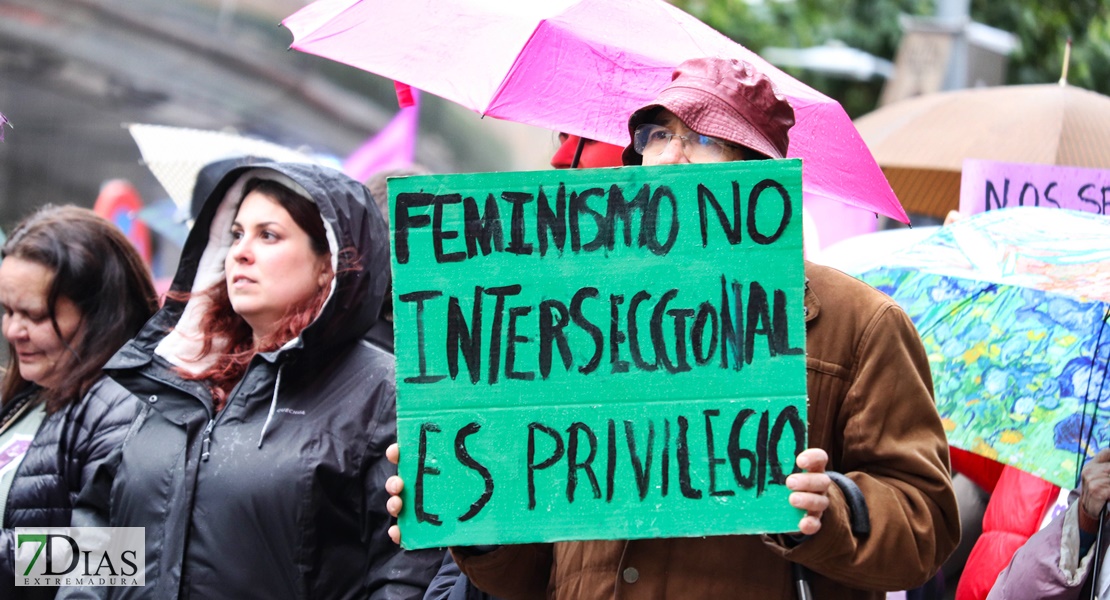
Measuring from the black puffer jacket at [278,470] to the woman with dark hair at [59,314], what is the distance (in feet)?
1.75

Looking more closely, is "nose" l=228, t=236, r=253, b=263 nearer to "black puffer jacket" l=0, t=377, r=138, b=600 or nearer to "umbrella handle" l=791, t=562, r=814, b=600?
"black puffer jacket" l=0, t=377, r=138, b=600

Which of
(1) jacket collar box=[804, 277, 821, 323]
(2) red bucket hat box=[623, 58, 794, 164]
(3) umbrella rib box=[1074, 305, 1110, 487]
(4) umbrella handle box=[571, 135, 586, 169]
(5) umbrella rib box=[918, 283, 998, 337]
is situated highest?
(2) red bucket hat box=[623, 58, 794, 164]

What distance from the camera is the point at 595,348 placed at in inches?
84.9

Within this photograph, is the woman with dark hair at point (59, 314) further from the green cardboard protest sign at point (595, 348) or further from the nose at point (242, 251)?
the green cardboard protest sign at point (595, 348)

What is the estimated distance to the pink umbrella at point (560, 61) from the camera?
294 cm

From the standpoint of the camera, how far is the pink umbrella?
9.65 ft

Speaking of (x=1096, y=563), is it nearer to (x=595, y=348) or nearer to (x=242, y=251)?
(x=595, y=348)

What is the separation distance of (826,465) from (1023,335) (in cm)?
85

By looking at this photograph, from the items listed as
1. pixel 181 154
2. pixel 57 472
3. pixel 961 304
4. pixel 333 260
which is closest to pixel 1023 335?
pixel 961 304

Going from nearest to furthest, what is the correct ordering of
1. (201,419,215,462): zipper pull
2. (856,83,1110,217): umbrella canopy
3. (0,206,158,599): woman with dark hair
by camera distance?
1. (201,419,215,462): zipper pull
2. (0,206,158,599): woman with dark hair
3. (856,83,1110,217): umbrella canopy

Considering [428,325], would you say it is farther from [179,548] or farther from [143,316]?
[143,316]

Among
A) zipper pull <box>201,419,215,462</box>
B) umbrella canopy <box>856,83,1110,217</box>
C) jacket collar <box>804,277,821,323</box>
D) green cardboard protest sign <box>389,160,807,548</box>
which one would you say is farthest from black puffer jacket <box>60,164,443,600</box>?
umbrella canopy <box>856,83,1110,217</box>

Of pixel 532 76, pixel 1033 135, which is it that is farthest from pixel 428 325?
pixel 1033 135

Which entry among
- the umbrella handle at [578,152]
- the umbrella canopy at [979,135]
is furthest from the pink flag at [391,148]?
the umbrella handle at [578,152]
